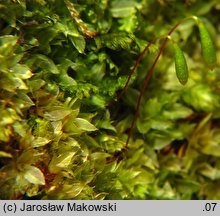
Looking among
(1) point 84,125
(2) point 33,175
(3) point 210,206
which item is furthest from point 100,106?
(3) point 210,206

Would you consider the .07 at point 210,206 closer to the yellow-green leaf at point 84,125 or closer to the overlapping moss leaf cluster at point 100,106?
the overlapping moss leaf cluster at point 100,106

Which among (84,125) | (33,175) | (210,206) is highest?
(84,125)

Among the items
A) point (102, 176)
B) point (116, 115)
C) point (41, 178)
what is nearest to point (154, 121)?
point (116, 115)

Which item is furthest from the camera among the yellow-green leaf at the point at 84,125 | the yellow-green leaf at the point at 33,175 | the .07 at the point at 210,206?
the .07 at the point at 210,206

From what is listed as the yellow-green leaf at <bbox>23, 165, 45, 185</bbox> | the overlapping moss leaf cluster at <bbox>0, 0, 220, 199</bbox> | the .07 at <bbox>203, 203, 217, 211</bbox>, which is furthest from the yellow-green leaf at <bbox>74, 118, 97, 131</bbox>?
the .07 at <bbox>203, 203, 217, 211</bbox>

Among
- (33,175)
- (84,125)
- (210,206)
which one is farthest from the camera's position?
(210,206)

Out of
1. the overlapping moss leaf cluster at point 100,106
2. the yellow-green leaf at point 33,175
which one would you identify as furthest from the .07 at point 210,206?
the yellow-green leaf at point 33,175

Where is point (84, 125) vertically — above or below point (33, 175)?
above

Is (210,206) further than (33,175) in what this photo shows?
Yes

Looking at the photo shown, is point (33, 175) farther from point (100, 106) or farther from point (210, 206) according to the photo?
point (210, 206)
